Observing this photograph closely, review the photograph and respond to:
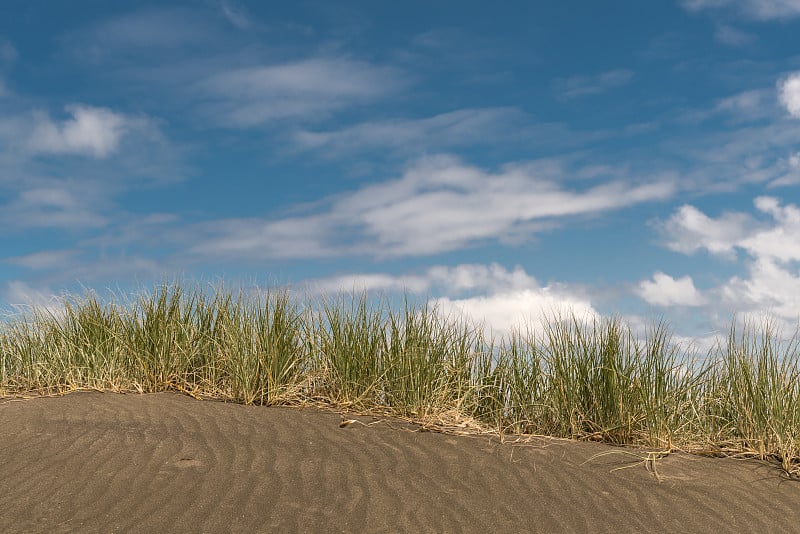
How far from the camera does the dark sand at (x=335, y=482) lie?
169 inches

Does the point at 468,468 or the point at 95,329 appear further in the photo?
the point at 95,329

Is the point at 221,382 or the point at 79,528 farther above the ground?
the point at 221,382

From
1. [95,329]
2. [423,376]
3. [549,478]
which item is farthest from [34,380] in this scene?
[549,478]

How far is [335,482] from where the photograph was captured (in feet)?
15.4

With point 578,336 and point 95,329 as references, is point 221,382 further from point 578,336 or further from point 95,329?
point 578,336

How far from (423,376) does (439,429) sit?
0.60 meters

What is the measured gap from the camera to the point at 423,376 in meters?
6.14

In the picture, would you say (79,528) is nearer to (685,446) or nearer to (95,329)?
(95,329)

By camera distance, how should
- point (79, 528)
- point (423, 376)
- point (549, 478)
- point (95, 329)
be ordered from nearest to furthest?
point (79, 528) → point (549, 478) → point (423, 376) → point (95, 329)

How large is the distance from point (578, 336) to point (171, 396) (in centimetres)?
391

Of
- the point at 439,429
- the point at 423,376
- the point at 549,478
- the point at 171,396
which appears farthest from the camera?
the point at 171,396

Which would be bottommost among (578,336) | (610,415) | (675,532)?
(675,532)

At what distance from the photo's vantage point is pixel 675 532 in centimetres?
436

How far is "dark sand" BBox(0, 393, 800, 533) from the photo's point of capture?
4.30 metres
